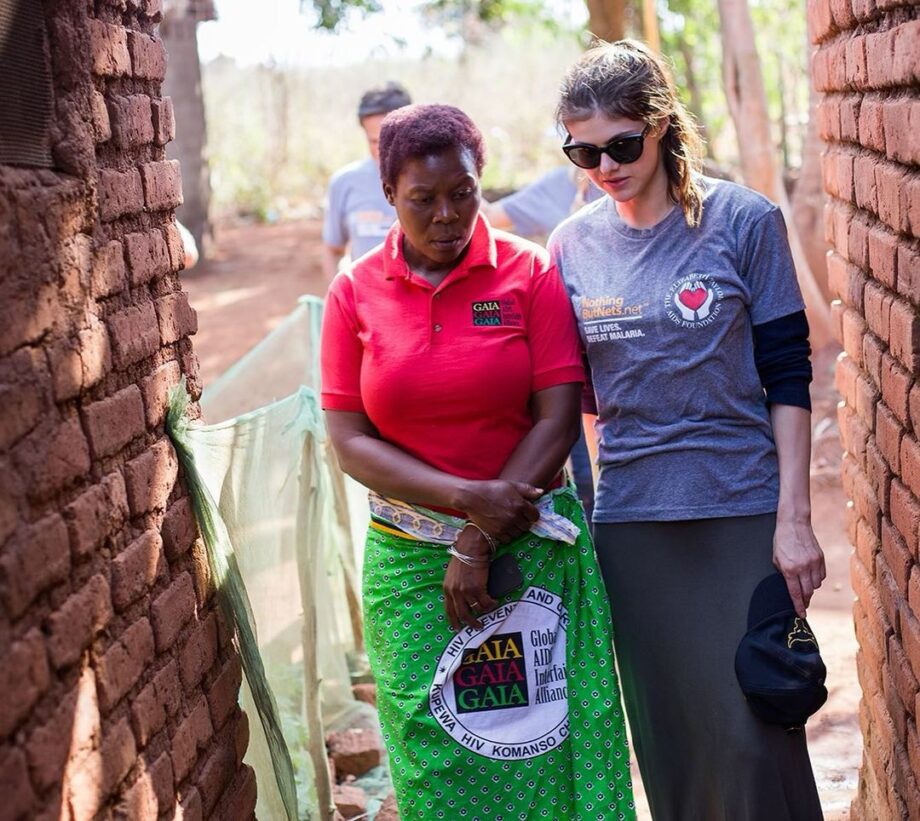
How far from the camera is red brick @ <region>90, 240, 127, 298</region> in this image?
246cm

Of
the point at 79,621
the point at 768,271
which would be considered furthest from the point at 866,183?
the point at 79,621

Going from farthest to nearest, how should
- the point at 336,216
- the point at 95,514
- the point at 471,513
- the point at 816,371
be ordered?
the point at 816,371 < the point at 336,216 < the point at 471,513 < the point at 95,514

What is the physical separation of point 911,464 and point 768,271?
1.85 ft

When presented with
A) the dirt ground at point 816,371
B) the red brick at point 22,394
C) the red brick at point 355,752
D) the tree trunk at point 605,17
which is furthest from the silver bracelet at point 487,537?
the tree trunk at point 605,17

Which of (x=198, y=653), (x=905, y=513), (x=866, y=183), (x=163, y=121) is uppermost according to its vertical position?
(x=163, y=121)

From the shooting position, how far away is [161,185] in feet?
9.62

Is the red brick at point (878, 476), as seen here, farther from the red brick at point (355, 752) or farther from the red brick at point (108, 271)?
the red brick at point (355, 752)

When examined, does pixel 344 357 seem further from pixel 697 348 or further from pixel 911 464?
pixel 911 464

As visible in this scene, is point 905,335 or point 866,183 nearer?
point 905,335

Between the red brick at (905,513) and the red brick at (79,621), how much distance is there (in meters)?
1.56

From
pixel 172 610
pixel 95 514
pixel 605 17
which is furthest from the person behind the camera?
pixel 605 17

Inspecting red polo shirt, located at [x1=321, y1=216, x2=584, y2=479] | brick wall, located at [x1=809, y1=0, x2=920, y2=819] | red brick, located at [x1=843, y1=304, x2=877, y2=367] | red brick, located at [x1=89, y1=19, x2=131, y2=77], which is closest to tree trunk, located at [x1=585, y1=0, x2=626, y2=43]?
A: brick wall, located at [x1=809, y1=0, x2=920, y2=819]

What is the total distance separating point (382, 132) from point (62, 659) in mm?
1494

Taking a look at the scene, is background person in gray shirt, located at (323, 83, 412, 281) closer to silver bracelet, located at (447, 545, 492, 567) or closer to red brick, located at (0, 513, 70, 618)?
silver bracelet, located at (447, 545, 492, 567)
